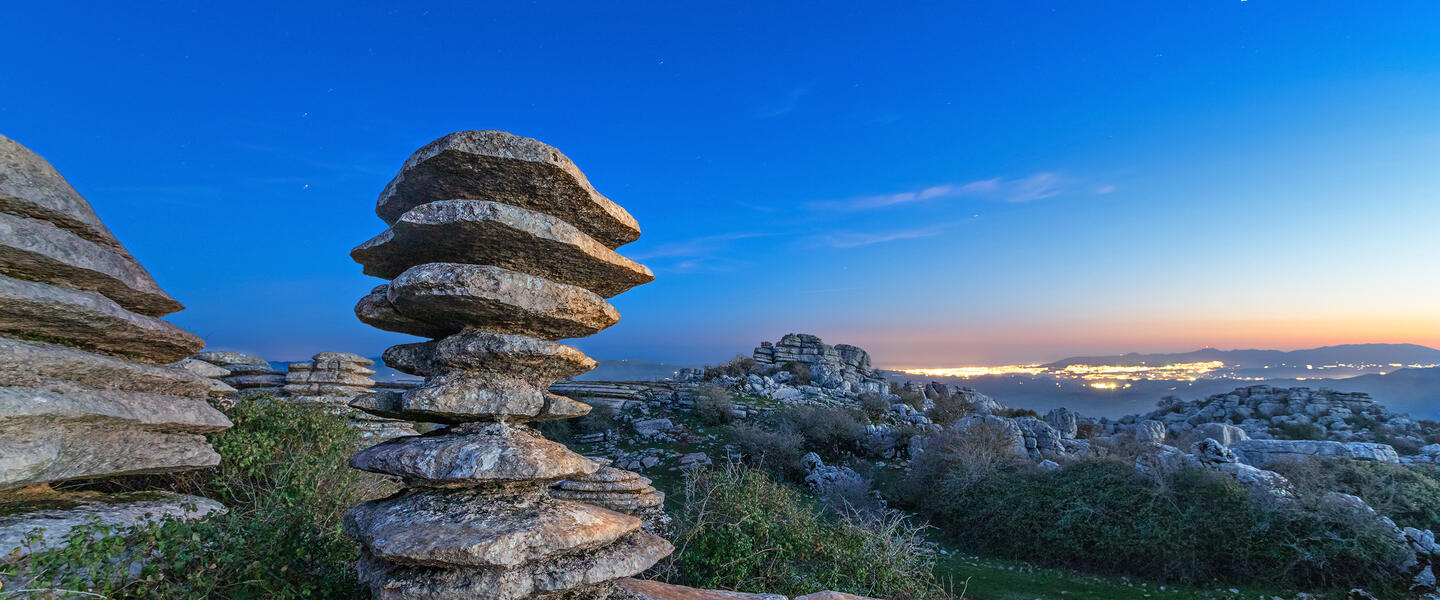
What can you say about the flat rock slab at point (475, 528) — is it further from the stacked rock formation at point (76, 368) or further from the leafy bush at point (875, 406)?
the leafy bush at point (875, 406)

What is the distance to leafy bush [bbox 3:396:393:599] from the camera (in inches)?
132

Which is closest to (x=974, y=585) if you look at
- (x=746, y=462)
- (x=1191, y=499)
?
(x=1191, y=499)

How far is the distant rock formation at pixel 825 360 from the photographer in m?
35.5

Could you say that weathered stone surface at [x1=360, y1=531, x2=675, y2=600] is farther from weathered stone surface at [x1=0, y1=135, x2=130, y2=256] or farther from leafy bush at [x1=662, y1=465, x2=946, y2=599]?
weathered stone surface at [x1=0, y1=135, x2=130, y2=256]

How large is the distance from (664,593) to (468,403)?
204 cm

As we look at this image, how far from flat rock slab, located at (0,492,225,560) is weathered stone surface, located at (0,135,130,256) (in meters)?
2.52

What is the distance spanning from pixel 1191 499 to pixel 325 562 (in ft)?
46.6

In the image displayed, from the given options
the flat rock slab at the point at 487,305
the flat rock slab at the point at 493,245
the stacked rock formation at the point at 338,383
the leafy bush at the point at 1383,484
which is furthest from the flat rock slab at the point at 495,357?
the leafy bush at the point at 1383,484

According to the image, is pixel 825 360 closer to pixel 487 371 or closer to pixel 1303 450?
pixel 1303 450

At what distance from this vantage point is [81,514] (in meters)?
4.59

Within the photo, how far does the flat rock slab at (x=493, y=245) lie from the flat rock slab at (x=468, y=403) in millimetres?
886

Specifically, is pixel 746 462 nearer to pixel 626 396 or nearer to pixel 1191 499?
pixel 626 396

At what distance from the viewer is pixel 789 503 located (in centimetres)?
940

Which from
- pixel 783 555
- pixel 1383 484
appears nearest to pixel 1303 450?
pixel 1383 484
